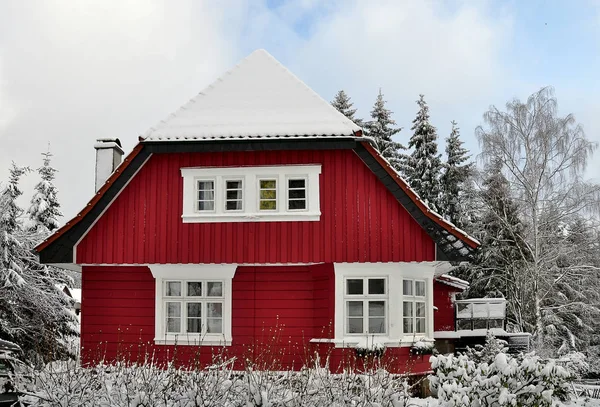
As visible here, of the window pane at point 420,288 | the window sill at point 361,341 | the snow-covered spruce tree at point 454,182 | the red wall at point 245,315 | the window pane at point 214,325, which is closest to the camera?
the window sill at point 361,341

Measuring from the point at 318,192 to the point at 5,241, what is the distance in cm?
901

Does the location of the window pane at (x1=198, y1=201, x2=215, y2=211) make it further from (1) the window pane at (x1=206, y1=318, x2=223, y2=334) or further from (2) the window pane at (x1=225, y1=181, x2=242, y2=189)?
(1) the window pane at (x1=206, y1=318, x2=223, y2=334)

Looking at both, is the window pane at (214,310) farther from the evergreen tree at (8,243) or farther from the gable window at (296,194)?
the evergreen tree at (8,243)

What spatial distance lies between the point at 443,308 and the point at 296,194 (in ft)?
27.5

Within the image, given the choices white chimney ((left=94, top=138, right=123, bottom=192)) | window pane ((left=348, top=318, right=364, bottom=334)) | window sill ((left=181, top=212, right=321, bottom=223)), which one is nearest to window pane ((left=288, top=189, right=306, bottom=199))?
window sill ((left=181, top=212, right=321, bottom=223))

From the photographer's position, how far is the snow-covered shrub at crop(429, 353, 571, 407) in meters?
8.49

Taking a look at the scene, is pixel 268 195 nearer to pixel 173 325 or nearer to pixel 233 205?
pixel 233 205

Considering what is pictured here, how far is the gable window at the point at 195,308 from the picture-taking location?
15305 millimetres

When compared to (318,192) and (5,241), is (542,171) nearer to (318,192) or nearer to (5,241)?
(318,192)

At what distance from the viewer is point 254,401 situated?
833cm

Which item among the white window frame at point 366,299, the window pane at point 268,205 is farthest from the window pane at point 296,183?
the white window frame at point 366,299

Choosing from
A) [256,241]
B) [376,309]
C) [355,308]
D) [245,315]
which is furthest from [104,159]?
[376,309]

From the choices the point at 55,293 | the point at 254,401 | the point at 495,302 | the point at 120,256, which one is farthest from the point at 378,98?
the point at 254,401

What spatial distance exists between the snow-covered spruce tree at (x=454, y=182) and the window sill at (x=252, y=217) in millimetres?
18036
